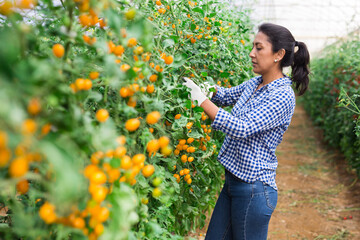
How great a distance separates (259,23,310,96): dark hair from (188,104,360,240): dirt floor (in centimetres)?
120

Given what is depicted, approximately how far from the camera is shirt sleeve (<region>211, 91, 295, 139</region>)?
56.2 inches

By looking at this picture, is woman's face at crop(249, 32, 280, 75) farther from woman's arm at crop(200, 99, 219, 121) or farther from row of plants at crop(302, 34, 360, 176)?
row of plants at crop(302, 34, 360, 176)

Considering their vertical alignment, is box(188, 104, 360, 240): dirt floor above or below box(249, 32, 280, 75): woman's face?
below

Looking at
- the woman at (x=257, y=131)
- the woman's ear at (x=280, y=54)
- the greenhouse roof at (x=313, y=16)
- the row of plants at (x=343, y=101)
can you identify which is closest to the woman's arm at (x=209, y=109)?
the woman at (x=257, y=131)

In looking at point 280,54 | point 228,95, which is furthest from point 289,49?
point 228,95

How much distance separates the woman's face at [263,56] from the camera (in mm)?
1630

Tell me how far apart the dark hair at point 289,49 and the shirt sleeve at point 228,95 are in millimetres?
265

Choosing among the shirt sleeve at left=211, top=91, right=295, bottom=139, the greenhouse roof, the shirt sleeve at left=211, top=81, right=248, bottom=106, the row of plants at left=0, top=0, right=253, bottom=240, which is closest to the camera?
the row of plants at left=0, top=0, right=253, bottom=240

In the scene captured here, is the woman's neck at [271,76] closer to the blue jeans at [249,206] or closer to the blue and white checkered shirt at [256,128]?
the blue and white checkered shirt at [256,128]

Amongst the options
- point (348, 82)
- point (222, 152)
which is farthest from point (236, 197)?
point (348, 82)

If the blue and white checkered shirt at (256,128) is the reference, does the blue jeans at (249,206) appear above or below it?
below

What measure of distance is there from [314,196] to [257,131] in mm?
2499

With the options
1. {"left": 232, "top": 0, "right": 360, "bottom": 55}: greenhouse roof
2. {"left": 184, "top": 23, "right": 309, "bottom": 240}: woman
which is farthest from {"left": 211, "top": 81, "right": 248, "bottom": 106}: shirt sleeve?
{"left": 232, "top": 0, "right": 360, "bottom": 55}: greenhouse roof

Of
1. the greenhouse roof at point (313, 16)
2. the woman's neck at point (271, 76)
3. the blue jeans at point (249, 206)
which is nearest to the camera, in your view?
the blue jeans at point (249, 206)
